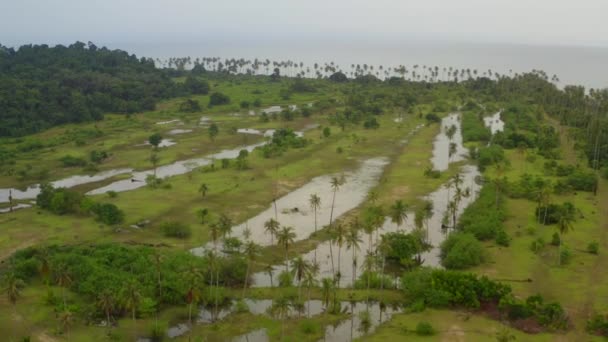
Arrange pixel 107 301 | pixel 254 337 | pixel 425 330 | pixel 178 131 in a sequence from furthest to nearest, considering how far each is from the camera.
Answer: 1. pixel 178 131
2. pixel 254 337
3. pixel 425 330
4. pixel 107 301

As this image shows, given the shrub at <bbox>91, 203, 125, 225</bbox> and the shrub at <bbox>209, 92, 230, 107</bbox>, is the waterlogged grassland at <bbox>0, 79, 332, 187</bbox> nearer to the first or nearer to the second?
the shrub at <bbox>209, 92, 230, 107</bbox>

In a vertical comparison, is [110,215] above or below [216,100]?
below

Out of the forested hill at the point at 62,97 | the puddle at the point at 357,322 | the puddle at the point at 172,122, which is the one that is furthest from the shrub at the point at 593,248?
the forested hill at the point at 62,97

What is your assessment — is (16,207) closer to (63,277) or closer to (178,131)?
(63,277)

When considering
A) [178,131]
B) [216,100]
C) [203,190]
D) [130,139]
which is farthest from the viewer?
[216,100]

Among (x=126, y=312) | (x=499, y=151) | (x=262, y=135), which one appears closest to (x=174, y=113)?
→ (x=262, y=135)

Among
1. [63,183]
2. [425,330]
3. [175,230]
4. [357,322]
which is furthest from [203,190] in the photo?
[425,330]

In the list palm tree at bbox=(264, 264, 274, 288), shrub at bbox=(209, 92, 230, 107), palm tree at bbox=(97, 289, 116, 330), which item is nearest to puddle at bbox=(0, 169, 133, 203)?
palm tree at bbox=(264, 264, 274, 288)

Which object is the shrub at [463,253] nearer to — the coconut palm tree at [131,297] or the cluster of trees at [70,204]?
the coconut palm tree at [131,297]
